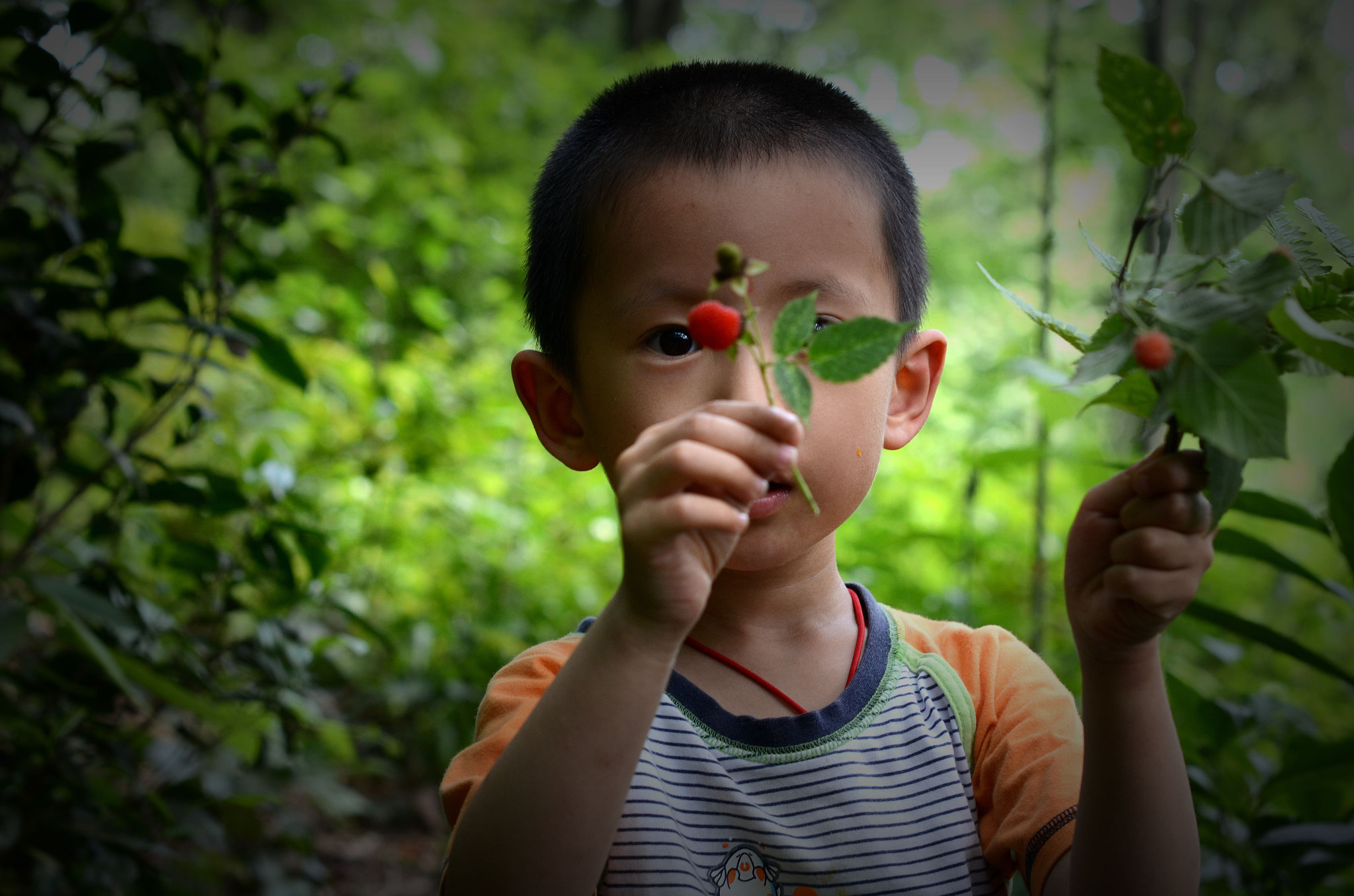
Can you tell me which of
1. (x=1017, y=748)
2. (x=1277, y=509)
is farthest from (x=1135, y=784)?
(x=1277, y=509)

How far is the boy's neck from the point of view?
101cm

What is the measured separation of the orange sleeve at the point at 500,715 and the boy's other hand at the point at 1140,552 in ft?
1.65

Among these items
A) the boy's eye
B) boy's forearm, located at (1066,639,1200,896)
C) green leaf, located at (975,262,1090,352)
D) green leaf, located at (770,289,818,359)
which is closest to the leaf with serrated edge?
green leaf, located at (770,289,818,359)

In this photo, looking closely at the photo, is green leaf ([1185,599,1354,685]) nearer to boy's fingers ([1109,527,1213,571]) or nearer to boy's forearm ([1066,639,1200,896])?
boy's forearm ([1066,639,1200,896])

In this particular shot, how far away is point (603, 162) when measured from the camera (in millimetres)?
961

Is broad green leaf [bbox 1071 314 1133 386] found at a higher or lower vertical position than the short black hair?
lower

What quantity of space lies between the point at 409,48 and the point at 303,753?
4.54 meters

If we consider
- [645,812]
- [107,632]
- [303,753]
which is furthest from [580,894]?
[303,753]

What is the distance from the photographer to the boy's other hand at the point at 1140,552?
629 millimetres

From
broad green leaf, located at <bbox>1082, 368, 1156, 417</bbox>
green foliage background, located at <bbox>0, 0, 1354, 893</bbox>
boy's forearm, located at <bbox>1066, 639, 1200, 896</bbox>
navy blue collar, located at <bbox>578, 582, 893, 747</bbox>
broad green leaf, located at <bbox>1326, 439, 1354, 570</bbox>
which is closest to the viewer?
broad green leaf, located at <bbox>1082, 368, 1156, 417</bbox>

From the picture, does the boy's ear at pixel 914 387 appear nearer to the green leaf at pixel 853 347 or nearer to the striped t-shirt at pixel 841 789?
the striped t-shirt at pixel 841 789

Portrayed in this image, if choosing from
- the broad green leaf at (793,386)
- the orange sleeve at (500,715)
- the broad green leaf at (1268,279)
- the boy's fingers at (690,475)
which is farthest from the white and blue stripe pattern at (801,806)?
the broad green leaf at (1268,279)

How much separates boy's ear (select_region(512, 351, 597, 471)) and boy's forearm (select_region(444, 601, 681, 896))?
0.37m

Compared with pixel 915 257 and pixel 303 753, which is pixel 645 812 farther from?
pixel 303 753
